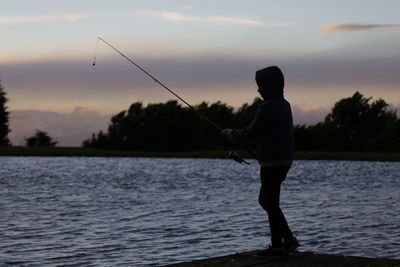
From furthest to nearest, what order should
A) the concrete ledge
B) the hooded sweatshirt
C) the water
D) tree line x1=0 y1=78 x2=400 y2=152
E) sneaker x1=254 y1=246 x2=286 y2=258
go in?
tree line x1=0 y1=78 x2=400 y2=152 < the water < sneaker x1=254 y1=246 x2=286 y2=258 < the hooded sweatshirt < the concrete ledge

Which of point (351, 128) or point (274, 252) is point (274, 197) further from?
point (351, 128)

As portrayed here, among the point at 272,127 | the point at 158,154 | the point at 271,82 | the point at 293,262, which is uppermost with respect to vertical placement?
the point at 271,82

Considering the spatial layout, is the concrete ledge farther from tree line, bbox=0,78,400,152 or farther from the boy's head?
tree line, bbox=0,78,400,152

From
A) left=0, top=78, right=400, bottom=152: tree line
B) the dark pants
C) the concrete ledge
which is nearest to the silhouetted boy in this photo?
the dark pants

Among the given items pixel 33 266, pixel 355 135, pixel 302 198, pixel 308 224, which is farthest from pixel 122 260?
pixel 355 135

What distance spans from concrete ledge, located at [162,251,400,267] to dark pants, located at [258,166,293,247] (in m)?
0.29

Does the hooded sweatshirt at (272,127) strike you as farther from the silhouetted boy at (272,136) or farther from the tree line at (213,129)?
the tree line at (213,129)

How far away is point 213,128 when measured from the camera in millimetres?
110125

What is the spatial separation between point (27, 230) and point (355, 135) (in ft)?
310

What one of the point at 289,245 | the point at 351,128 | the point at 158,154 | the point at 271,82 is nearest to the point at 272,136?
the point at 271,82

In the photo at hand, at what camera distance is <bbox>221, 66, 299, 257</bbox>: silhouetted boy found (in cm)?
847

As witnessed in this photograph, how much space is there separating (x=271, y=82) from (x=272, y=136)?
67 cm

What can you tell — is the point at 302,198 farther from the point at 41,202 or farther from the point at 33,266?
the point at 33,266

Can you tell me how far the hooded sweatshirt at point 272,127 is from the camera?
8461mm
